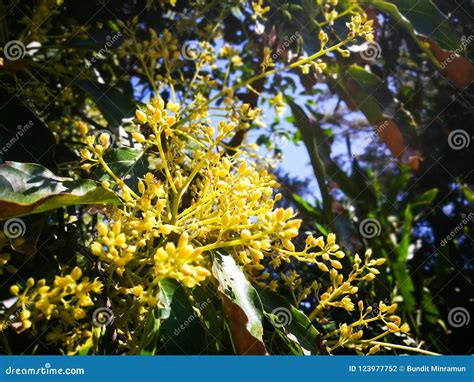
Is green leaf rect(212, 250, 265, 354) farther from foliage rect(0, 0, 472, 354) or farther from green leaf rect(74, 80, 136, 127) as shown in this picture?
green leaf rect(74, 80, 136, 127)

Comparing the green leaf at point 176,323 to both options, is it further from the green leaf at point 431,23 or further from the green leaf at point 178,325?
the green leaf at point 431,23

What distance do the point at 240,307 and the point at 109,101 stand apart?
2.93ft

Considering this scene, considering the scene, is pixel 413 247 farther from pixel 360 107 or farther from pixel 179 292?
pixel 179 292

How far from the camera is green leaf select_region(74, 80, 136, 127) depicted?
156cm

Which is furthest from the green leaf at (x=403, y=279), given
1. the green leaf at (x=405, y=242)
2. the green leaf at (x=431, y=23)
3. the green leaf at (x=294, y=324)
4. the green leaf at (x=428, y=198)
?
the green leaf at (x=294, y=324)

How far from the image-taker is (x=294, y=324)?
115cm

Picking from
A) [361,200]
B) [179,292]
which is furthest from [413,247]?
[179,292]

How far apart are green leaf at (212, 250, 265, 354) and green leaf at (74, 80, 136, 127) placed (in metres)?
0.71

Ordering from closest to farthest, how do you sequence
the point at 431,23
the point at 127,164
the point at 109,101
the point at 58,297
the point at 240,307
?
1. the point at 58,297
2. the point at 240,307
3. the point at 127,164
4. the point at 109,101
5. the point at 431,23

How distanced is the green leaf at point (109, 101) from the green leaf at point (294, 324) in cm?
76

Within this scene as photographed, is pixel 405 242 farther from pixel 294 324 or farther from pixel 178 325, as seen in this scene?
pixel 178 325

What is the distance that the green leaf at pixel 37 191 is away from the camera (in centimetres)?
87

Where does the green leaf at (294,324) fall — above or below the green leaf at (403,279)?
below

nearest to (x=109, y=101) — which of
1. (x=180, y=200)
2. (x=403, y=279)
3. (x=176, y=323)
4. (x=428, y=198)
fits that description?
(x=180, y=200)
